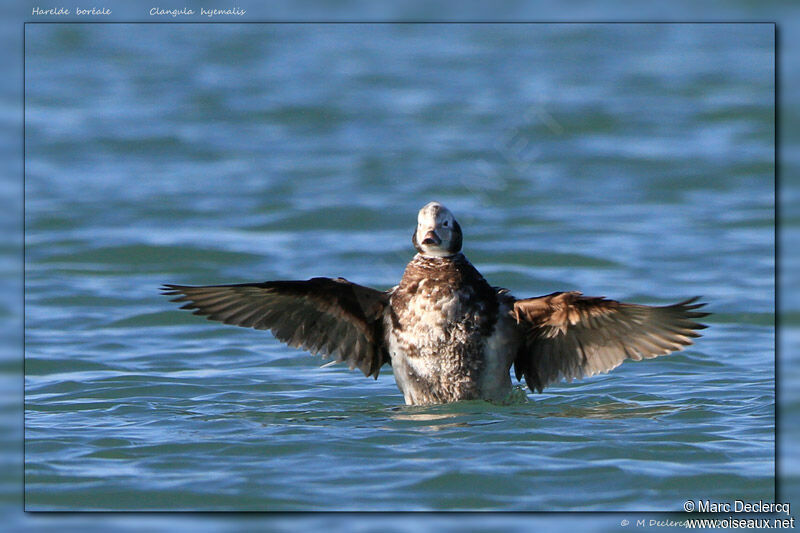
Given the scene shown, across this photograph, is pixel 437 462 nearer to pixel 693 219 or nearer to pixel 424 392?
pixel 424 392

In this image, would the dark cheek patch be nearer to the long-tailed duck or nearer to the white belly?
the long-tailed duck

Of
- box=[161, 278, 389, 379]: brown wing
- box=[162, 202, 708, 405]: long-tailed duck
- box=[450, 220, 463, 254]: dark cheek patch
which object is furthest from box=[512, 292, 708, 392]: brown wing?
box=[161, 278, 389, 379]: brown wing

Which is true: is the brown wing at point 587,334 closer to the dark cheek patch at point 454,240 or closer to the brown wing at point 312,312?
the dark cheek patch at point 454,240

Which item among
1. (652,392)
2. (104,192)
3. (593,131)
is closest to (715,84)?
(593,131)

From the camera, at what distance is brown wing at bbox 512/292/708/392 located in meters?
7.90

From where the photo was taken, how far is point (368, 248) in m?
14.1

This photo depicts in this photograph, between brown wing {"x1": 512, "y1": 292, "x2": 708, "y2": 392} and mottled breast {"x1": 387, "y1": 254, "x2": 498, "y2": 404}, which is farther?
mottled breast {"x1": 387, "y1": 254, "x2": 498, "y2": 404}

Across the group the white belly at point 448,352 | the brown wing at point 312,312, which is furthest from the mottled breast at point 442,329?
the brown wing at point 312,312

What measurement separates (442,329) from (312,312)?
2.82 ft

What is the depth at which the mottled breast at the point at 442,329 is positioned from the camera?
8039 millimetres

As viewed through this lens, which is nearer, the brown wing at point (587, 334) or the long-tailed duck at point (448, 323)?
the brown wing at point (587, 334)

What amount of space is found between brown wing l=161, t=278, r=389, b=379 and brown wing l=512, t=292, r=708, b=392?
93 cm

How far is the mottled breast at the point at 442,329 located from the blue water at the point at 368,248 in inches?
6.9

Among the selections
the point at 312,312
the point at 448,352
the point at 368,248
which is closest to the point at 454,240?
the point at 448,352
